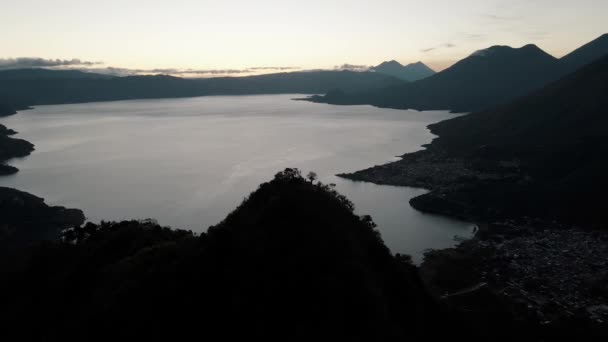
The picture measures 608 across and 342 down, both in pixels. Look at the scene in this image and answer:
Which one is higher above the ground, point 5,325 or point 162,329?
point 162,329

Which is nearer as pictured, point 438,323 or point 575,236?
point 438,323

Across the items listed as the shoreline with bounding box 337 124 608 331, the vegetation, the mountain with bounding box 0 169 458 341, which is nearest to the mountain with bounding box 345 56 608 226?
the shoreline with bounding box 337 124 608 331

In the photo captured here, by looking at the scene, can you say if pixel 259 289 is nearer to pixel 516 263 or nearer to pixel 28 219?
pixel 516 263

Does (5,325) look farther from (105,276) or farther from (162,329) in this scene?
(162,329)

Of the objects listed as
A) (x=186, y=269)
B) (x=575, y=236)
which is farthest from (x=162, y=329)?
(x=575, y=236)

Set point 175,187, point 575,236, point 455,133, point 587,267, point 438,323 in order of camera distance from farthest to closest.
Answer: point 455,133, point 175,187, point 575,236, point 587,267, point 438,323

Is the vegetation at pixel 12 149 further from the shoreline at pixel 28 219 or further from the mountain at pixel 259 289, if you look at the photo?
the mountain at pixel 259 289
